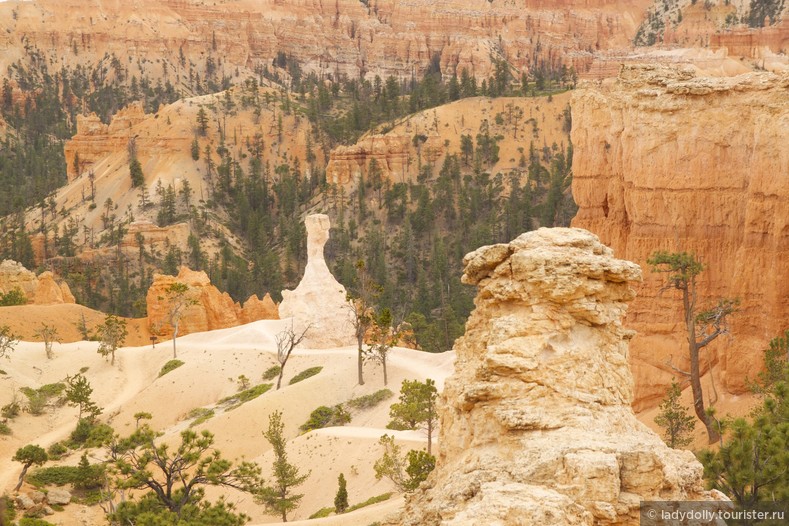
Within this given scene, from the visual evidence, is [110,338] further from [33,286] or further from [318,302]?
[33,286]

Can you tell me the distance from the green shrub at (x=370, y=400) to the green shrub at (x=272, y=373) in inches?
310

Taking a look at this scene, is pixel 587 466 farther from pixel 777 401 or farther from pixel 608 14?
pixel 608 14

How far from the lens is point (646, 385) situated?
115 ft

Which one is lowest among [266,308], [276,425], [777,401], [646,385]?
[266,308]

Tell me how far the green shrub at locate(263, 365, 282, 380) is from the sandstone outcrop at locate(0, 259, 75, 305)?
2879cm

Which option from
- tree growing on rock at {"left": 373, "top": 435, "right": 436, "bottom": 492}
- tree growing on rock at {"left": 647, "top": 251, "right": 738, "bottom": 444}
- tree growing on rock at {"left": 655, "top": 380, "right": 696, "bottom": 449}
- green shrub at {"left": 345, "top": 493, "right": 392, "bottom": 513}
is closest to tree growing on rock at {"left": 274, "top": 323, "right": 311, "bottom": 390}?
tree growing on rock at {"left": 373, "top": 435, "right": 436, "bottom": 492}

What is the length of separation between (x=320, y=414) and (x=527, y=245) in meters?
34.7

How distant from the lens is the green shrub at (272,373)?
5659 cm

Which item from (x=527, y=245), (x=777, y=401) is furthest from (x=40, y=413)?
(x=527, y=245)

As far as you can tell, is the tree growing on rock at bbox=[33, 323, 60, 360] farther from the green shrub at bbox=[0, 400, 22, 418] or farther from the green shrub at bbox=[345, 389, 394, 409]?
the green shrub at bbox=[345, 389, 394, 409]

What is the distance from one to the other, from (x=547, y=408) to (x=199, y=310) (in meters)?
60.0

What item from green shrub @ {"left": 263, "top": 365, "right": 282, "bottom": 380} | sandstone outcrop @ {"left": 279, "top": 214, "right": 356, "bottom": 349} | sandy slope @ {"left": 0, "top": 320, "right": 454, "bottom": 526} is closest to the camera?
sandy slope @ {"left": 0, "top": 320, "right": 454, "bottom": 526}

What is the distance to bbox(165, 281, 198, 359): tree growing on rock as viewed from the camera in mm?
65938

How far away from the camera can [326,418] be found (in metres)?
49.1
